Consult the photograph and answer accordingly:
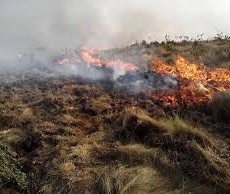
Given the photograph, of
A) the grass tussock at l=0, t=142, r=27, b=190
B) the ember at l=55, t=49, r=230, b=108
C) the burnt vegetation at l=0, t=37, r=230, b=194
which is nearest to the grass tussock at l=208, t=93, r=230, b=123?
the burnt vegetation at l=0, t=37, r=230, b=194

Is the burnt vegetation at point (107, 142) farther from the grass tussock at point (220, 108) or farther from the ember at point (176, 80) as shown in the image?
the ember at point (176, 80)

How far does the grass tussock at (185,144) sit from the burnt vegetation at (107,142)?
0.02 metres

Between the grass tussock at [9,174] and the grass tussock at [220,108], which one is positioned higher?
the grass tussock at [220,108]

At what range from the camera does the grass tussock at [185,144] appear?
9.51m

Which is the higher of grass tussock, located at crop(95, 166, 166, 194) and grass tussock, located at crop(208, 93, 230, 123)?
grass tussock, located at crop(208, 93, 230, 123)

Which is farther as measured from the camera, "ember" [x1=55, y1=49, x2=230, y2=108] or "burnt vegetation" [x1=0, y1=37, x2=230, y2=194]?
"ember" [x1=55, y1=49, x2=230, y2=108]

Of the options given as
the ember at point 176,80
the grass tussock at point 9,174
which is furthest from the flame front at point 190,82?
the grass tussock at point 9,174

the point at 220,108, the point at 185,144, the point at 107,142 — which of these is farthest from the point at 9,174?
the point at 220,108

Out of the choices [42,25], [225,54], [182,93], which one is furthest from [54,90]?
[42,25]

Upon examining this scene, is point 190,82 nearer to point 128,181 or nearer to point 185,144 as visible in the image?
point 185,144

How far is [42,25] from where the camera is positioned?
2508cm

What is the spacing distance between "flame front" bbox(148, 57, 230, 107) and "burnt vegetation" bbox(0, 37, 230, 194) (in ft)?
1.06

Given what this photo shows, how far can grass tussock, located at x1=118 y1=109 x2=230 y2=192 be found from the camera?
31.2 feet

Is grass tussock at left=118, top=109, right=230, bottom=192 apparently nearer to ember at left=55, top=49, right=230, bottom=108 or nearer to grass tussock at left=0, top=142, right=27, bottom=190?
ember at left=55, top=49, right=230, bottom=108
